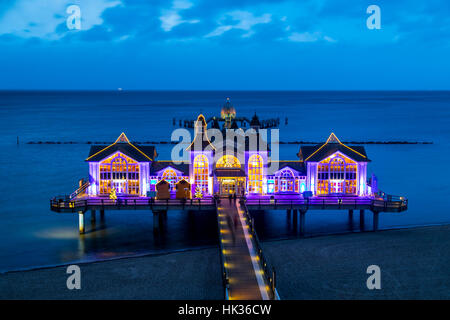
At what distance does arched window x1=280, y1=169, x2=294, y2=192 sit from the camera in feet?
154

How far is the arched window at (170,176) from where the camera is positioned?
153ft

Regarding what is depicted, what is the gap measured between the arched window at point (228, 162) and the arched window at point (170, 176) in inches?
154

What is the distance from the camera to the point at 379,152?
9294 centimetres

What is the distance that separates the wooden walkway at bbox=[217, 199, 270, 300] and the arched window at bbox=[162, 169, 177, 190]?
6767mm

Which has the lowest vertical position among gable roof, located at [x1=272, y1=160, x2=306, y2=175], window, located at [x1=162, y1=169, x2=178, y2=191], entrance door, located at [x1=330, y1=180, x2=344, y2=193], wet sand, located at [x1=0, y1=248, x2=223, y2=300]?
wet sand, located at [x1=0, y1=248, x2=223, y2=300]

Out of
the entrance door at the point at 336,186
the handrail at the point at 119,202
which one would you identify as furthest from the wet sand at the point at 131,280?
the entrance door at the point at 336,186

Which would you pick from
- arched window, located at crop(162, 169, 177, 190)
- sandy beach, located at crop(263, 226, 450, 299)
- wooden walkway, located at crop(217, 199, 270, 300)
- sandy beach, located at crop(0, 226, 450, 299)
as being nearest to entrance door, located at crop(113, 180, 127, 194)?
arched window, located at crop(162, 169, 177, 190)

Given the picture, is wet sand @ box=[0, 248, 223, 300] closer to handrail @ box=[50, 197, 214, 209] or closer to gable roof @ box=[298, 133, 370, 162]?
handrail @ box=[50, 197, 214, 209]

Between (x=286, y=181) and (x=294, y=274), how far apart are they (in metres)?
14.4

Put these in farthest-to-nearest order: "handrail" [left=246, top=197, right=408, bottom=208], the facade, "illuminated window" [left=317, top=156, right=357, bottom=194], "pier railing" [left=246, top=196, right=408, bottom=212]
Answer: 1. "illuminated window" [left=317, top=156, right=357, bottom=194]
2. the facade
3. "handrail" [left=246, top=197, right=408, bottom=208]
4. "pier railing" [left=246, top=196, right=408, bottom=212]

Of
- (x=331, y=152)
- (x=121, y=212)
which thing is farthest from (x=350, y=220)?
(x=121, y=212)

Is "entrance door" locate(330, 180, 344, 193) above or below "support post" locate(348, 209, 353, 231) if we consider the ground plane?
above

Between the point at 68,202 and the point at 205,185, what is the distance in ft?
38.4
